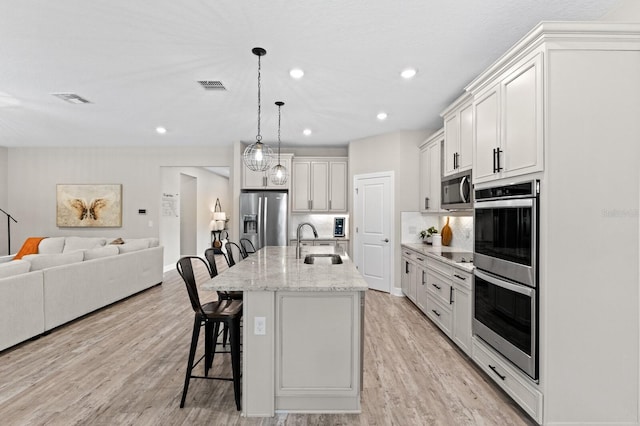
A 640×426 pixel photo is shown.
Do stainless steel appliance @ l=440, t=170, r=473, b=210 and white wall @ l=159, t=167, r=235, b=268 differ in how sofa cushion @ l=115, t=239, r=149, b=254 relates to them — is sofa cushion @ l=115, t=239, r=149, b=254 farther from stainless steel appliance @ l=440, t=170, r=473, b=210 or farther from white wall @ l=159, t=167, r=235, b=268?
stainless steel appliance @ l=440, t=170, r=473, b=210

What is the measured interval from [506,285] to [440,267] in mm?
1397

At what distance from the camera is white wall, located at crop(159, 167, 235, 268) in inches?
301

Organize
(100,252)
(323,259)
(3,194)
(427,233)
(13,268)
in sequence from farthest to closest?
(3,194), (427,233), (100,252), (323,259), (13,268)

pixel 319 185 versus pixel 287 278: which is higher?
pixel 319 185

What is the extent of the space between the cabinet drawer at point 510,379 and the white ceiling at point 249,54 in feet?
8.03

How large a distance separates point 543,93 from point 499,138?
463 millimetres

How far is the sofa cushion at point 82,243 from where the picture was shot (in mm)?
6051

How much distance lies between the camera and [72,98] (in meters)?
4.16

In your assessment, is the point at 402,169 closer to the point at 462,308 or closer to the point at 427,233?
the point at 427,233

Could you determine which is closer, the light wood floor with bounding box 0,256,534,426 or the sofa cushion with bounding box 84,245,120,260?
the light wood floor with bounding box 0,256,534,426

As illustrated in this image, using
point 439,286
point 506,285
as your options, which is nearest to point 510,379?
point 506,285

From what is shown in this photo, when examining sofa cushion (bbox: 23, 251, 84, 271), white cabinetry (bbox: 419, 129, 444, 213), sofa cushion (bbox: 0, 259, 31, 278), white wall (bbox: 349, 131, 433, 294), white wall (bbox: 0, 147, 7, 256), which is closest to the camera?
sofa cushion (bbox: 0, 259, 31, 278)

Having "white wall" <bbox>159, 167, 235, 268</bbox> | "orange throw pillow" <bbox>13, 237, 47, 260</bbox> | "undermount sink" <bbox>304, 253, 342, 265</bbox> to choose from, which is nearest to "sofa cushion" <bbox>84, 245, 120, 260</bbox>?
"white wall" <bbox>159, 167, 235, 268</bbox>

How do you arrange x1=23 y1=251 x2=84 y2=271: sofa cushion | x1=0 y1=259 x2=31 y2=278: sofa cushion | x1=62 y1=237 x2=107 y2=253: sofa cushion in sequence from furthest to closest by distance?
x1=62 y1=237 x2=107 y2=253: sofa cushion < x1=23 y1=251 x2=84 y2=271: sofa cushion < x1=0 y1=259 x2=31 y2=278: sofa cushion
